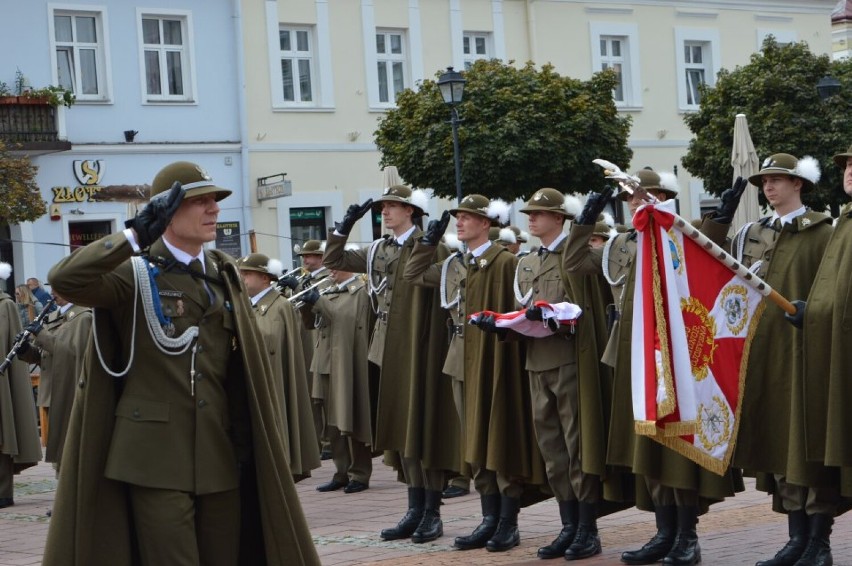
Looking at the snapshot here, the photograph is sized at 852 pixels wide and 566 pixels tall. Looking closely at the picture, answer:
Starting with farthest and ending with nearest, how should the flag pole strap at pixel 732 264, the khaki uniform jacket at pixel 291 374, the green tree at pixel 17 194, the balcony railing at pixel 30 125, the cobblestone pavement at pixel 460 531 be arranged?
the balcony railing at pixel 30 125 < the green tree at pixel 17 194 < the cobblestone pavement at pixel 460 531 < the flag pole strap at pixel 732 264 < the khaki uniform jacket at pixel 291 374

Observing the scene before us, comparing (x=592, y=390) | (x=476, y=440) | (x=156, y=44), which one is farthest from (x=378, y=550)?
(x=156, y=44)

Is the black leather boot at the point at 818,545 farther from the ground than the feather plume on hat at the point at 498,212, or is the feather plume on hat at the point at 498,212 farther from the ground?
the feather plume on hat at the point at 498,212

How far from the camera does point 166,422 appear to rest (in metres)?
6.04

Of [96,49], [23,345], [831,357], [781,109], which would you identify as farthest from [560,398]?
[96,49]

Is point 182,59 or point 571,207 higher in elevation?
point 182,59

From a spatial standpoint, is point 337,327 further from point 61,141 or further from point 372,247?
point 61,141

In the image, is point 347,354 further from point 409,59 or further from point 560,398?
point 409,59

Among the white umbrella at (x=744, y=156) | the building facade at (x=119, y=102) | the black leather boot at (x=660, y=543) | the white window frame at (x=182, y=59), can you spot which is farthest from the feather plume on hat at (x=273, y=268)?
the white window frame at (x=182, y=59)

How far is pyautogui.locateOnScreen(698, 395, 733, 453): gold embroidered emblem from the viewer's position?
7535mm

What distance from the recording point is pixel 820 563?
7941 mm

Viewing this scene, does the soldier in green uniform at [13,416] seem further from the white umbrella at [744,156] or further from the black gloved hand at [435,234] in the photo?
the white umbrella at [744,156]

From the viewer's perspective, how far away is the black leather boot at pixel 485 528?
9.41 metres

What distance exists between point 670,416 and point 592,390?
1.63m

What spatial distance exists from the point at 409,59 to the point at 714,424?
24.0 metres
